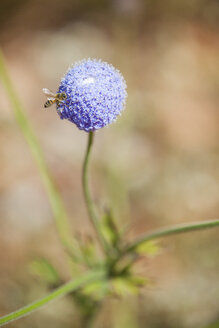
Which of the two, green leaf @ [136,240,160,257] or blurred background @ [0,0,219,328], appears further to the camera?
blurred background @ [0,0,219,328]

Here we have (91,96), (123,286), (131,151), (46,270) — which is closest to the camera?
(91,96)

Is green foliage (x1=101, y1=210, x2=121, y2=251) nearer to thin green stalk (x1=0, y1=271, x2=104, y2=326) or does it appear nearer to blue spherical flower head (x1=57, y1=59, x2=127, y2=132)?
thin green stalk (x1=0, y1=271, x2=104, y2=326)

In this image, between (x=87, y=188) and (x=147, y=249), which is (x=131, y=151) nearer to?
(x=147, y=249)

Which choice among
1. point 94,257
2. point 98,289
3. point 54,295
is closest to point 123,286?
point 98,289

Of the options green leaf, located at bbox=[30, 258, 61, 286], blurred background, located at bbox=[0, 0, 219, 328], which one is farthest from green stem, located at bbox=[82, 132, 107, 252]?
blurred background, located at bbox=[0, 0, 219, 328]

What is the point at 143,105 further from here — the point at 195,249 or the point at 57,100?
the point at 57,100

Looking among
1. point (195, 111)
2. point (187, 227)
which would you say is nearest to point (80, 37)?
point (195, 111)
